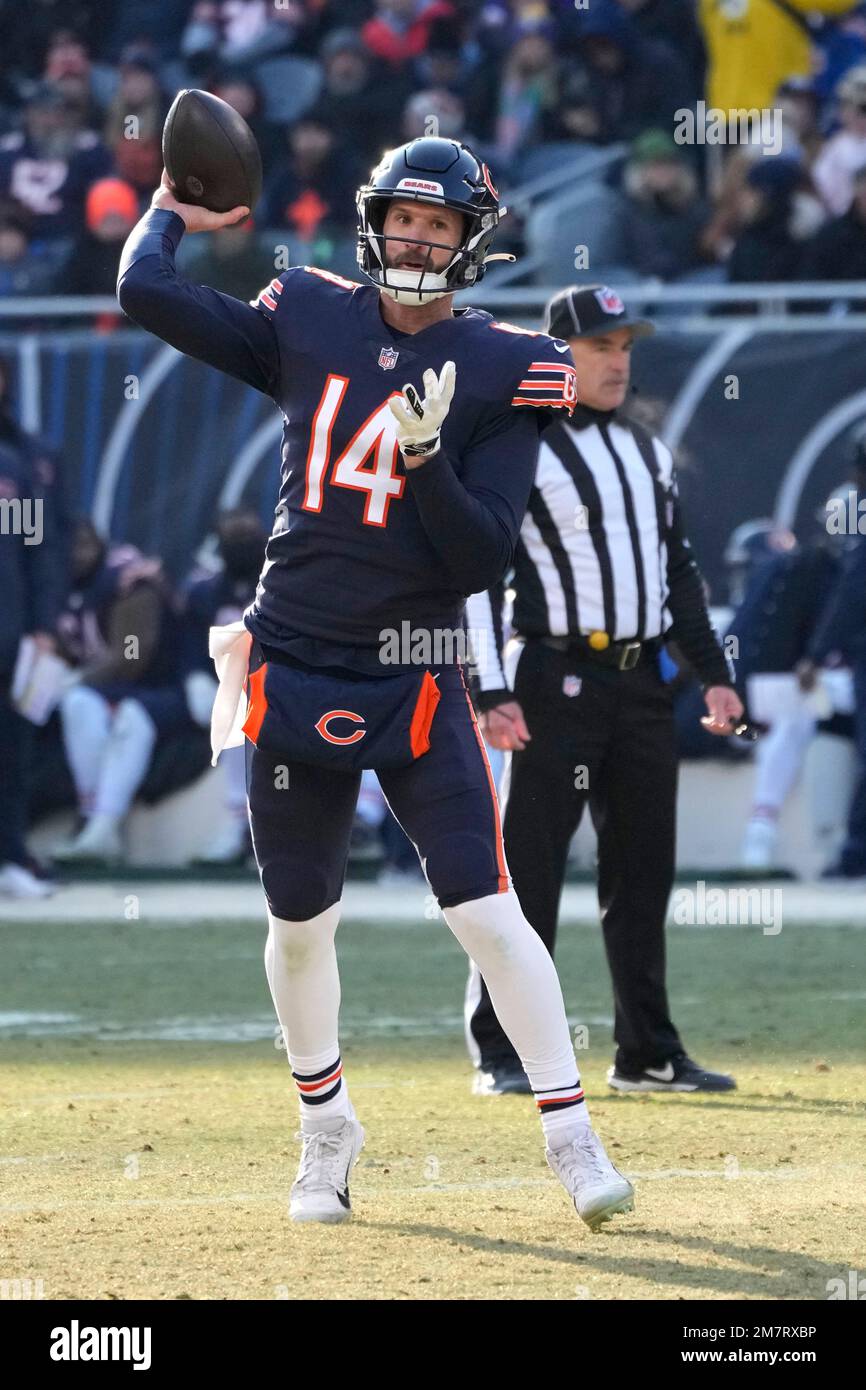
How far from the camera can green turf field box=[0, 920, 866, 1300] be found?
12.3 ft

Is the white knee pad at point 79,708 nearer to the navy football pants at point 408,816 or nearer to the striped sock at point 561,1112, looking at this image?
the navy football pants at point 408,816

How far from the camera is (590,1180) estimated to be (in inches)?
158

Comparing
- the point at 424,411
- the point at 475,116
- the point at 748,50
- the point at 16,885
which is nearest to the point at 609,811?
the point at 424,411

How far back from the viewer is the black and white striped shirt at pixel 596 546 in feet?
18.9

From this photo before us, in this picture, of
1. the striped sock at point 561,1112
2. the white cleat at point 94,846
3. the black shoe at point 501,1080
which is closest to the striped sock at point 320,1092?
the striped sock at point 561,1112

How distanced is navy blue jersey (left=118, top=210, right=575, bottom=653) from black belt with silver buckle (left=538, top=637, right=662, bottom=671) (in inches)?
61.7

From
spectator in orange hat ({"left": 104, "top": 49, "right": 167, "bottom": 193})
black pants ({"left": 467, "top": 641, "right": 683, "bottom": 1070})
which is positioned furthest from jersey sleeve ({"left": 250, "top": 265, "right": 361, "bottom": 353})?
spectator in orange hat ({"left": 104, "top": 49, "right": 167, "bottom": 193})

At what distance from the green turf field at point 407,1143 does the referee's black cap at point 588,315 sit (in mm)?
Answer: 1862

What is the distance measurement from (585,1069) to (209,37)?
10021 millimetres

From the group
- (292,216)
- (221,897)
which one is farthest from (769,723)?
(292,216)

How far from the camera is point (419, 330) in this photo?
13.7 feet

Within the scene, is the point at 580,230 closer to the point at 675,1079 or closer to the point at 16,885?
the point at 16,885

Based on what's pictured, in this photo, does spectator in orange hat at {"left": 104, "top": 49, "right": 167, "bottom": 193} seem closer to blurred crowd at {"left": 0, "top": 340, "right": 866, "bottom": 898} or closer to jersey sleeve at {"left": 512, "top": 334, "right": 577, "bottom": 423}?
blurred crowd at {"left": 0, "top": 340, "right": 866, "bottom": 898}

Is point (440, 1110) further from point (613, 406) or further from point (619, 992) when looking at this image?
point (613, 406)
